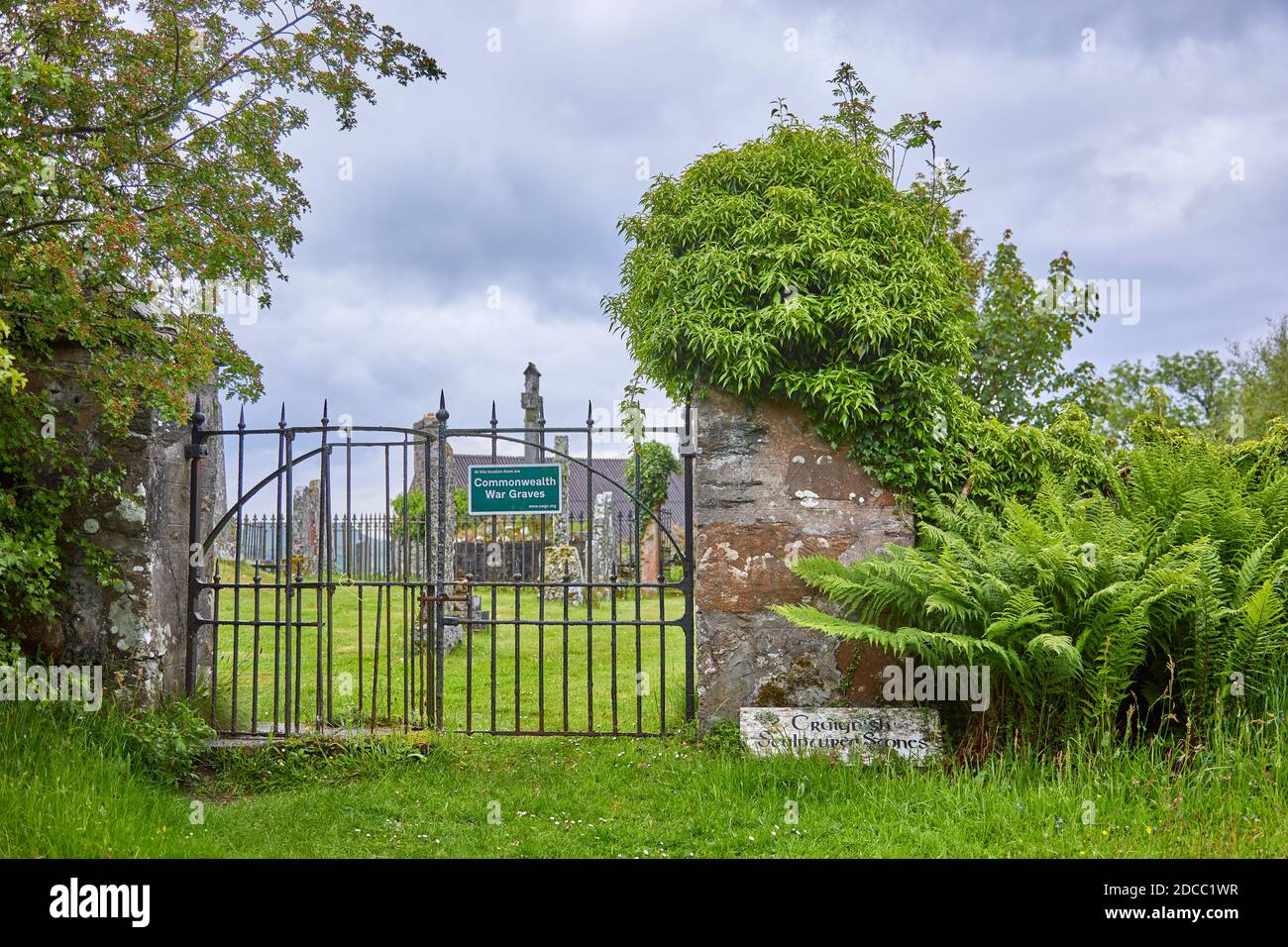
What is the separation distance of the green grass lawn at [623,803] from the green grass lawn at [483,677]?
1.69 ft

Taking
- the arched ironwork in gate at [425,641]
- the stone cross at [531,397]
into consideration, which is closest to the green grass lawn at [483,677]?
the arched ironwork in gate at [425,641]

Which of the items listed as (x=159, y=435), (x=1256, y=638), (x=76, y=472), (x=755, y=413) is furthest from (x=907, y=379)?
(x=76, y=472)

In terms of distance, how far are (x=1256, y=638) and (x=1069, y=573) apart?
1045 mm

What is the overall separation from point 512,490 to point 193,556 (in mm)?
2543

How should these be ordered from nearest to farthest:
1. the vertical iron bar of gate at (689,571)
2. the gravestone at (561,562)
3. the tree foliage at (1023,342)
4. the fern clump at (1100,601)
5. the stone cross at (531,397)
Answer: the fern clump at (1100,601), the vertical iron bar of gate at (689,571), the tree foliage at (1023,342), the gravestone at (561,562), the stone cross at (531,397)

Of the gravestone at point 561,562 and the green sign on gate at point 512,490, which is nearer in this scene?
the green sign on gate at point 512,490

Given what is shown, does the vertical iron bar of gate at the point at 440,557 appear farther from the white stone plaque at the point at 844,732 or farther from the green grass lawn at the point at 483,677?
the white stone plaque at the point at 844,732

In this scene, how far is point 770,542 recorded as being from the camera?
6.19 metres

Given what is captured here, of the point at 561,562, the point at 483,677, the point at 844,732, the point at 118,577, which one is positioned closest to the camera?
the point at 844,732

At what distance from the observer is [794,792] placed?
17.3 ft

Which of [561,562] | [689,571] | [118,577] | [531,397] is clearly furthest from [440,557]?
[531,397]

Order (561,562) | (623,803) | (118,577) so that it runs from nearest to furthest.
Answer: (623,803), (118,577), (561,562)

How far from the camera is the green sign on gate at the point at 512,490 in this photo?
6484 mm

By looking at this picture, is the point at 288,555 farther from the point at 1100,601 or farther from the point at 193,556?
the point at 1100,601
